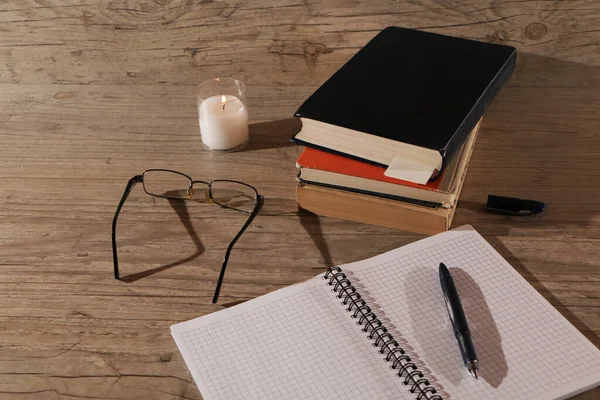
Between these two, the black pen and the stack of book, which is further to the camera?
the stack of book

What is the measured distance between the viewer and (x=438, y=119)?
1.08 meters

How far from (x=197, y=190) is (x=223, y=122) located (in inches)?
5.3

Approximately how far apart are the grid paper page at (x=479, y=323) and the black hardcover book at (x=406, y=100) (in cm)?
14

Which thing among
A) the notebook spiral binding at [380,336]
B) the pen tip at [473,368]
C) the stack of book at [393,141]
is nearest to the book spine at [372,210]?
the stack of book at [393,141]

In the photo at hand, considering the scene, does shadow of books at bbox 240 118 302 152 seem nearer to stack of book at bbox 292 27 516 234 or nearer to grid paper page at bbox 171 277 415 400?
stack of book at bbox 292 27 516 234

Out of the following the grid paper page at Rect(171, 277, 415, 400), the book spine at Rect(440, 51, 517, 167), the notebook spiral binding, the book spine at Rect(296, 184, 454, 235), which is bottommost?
the grid paper page at Rect(171, 277, 415, 400)

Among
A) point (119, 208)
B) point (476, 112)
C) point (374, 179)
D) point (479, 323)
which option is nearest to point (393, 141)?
Answer: point (374, 179)

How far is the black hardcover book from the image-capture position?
3.47 ft

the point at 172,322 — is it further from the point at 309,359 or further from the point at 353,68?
the point at 353,68

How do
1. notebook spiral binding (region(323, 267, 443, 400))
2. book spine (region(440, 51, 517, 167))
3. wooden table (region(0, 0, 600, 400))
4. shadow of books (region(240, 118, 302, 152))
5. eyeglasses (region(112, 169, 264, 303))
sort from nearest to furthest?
notebook spiral binding (region(323, 267, 443, 400)) < wooden table (region(0, 0, 600, 400)) < book spine (region(440, 51, 517, 167)) < eyeglasses (region(112, 169, 264, 303)) < shadow of books (region(240, 118, 302, 152))

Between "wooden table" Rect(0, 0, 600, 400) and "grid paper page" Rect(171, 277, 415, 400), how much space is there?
1.3 inches

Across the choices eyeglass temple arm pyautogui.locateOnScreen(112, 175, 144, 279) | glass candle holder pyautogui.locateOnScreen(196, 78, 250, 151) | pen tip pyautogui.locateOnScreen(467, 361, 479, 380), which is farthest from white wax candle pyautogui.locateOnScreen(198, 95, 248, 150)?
pen tip pyautogui.locateOnScreen(467, 361, 479, 380)

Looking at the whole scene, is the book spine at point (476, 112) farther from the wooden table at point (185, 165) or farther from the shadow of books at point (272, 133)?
the shadow of books at point (272, 133)

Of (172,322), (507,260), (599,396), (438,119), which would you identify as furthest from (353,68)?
(599,396)
